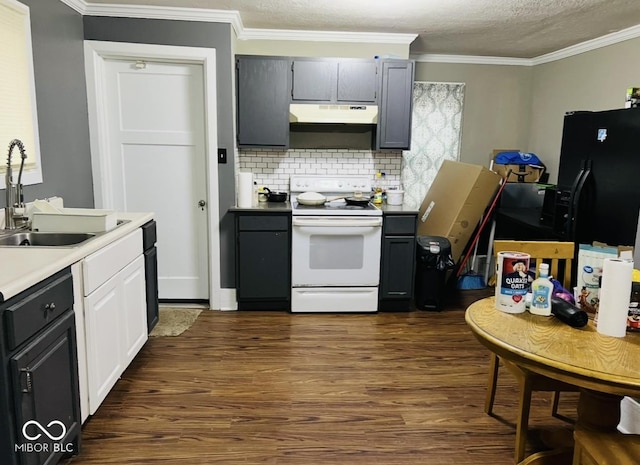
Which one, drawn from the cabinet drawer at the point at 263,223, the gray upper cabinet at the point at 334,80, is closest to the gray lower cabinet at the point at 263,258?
the cabinet drawer at the point at 263,223

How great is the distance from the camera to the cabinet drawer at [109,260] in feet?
7.12

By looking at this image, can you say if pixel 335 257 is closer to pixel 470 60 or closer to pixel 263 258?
pixel 263 258

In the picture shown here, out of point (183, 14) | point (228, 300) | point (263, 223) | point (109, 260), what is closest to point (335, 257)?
point (263, 223)

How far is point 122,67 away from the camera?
377cm

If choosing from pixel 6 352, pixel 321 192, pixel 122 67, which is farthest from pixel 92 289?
pixel 321 192

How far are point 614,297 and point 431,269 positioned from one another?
8.12ft

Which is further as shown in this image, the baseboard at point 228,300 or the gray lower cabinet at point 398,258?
the baseboard at point 228,300

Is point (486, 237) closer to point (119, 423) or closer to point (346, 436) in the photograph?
point (346, 436)

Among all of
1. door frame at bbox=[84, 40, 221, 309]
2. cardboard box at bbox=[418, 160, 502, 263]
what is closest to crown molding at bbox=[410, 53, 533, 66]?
cardboard box at bbox=[418, 160, 502, 263]

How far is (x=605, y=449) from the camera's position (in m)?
1.52

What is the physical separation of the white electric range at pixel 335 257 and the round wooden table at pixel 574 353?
6.54 feet

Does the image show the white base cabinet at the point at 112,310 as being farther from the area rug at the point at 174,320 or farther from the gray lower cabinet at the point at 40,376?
the area rug at the point at 174,320

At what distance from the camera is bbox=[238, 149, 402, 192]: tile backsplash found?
4434 millimetres

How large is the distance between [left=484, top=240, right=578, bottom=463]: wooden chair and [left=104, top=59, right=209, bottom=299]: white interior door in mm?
2544
